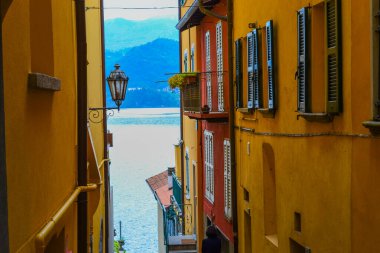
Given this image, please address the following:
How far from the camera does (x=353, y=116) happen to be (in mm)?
6879

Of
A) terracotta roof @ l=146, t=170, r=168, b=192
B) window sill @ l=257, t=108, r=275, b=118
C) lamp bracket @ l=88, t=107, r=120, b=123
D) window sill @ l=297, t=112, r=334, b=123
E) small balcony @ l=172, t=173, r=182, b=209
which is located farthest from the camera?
terracotta roof @ l=146, t=170, r=168, b=192

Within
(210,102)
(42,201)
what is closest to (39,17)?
(42,201)

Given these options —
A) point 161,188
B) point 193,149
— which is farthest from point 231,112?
point 161,188

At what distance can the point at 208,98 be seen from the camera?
705 inches

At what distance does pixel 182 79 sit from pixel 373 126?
Result: 12245 millimetres

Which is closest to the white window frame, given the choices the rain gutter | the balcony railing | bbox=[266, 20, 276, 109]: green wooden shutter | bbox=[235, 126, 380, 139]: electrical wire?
bbox=[235, 126, 380, 139]: electrical wire

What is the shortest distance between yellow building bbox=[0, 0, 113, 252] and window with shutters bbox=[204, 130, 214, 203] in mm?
9154

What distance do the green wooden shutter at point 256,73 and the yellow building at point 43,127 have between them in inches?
142

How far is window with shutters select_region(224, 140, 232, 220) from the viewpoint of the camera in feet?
50.4

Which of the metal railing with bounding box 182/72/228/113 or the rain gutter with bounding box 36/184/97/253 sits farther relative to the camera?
the metal railing with bounding box 182/72/228/113

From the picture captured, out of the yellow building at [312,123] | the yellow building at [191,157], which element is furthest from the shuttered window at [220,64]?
the yellow building at [312,123]

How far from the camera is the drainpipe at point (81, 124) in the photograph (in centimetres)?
880

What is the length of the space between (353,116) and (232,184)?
767 centimetres

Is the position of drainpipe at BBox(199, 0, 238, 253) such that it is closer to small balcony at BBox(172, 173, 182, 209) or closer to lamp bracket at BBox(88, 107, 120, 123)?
lamp bracket at BBox(88, 107, 120, 123)
